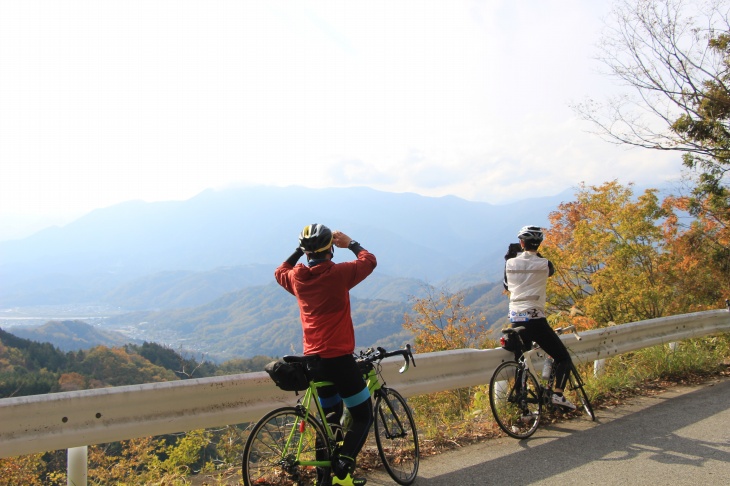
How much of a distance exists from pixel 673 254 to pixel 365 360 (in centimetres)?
2021

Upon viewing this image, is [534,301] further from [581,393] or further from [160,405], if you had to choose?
[160,405]

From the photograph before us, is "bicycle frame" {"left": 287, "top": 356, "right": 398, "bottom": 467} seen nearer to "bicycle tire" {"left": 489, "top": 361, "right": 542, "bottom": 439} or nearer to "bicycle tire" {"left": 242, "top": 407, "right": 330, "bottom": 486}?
"bicycle tire" {"left": 242, "top": 407, "right": 330, "bottom": 486}

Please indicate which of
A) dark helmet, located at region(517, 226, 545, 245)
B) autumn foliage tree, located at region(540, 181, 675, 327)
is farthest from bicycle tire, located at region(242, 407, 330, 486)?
autumn foliage tree, located at region(540, 181, 675, 327)

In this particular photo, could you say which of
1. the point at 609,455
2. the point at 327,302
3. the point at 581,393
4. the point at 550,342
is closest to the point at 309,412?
the point at 327,302

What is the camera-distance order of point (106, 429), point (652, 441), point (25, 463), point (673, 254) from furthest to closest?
point (673, 254), point (25, 463), point (652, 441), point (106, 429)

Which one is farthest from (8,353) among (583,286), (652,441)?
(652,441)

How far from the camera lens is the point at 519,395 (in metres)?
5.29

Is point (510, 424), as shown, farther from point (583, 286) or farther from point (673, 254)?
point (583, 286)

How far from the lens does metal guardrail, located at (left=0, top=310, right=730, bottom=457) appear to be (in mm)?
3317

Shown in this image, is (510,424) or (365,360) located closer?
(365,360)

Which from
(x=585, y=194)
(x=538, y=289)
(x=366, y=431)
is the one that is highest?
(x=585, y=194)

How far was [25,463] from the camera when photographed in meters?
6.46

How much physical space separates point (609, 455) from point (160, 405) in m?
3.73

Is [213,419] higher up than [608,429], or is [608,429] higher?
[213,419]
